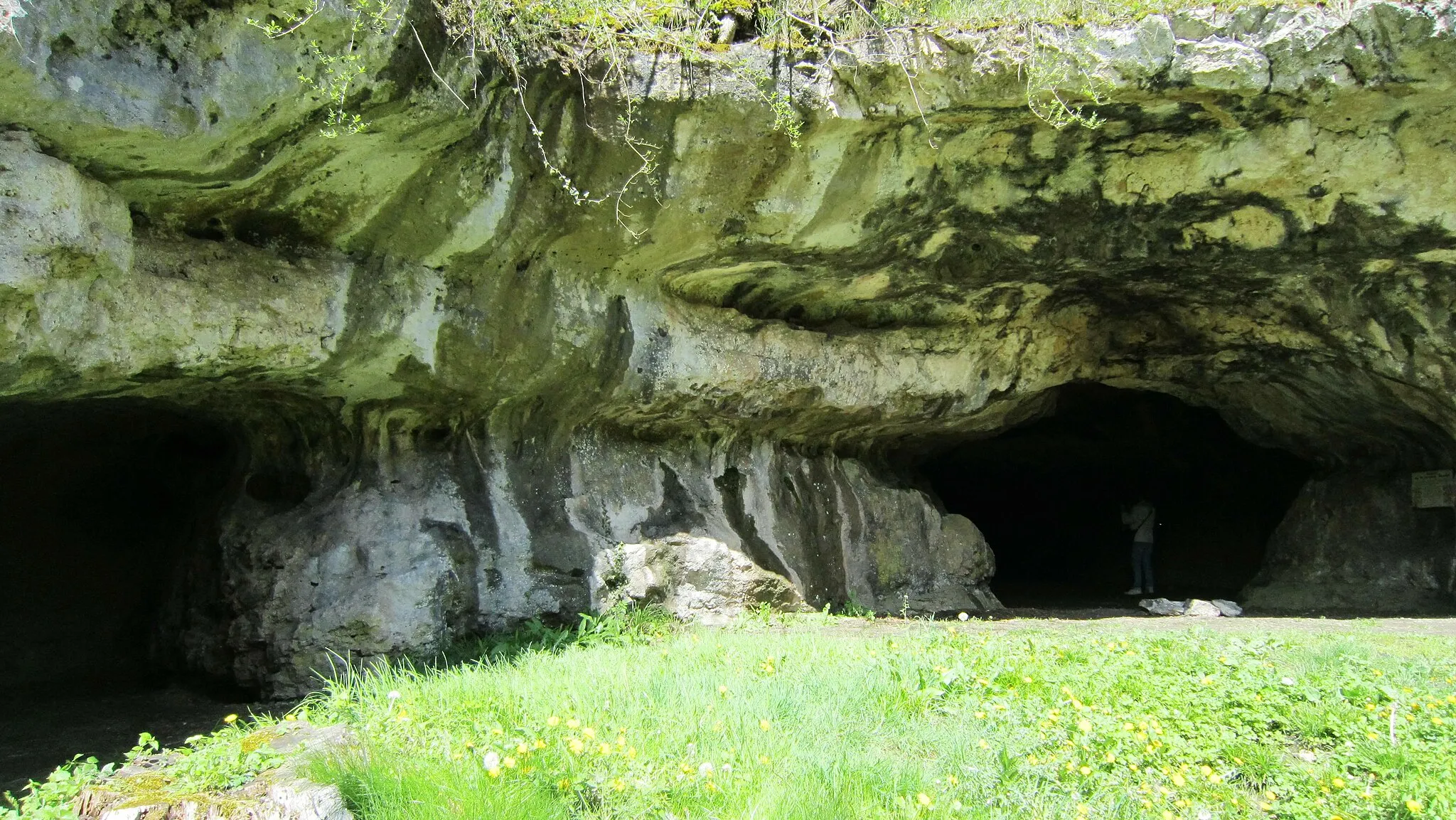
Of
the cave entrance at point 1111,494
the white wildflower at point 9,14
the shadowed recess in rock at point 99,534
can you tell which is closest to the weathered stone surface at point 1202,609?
the cave entrance at point 1111,494

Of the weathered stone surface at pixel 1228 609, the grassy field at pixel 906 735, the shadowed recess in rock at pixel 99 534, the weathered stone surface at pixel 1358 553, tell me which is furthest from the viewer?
the weathered stone surface at pixel 1358 553

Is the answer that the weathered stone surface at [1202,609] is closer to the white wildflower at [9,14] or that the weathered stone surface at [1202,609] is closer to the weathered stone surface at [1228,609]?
the weathered stone surface at [1228,609]

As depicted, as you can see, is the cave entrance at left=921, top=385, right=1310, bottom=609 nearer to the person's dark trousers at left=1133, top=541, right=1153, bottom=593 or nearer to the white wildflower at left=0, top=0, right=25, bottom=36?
the person's dark trousers at left=1133, top=541, right=1153, bottom=593

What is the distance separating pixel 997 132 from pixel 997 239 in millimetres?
1063

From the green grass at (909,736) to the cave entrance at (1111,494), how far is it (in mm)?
6751

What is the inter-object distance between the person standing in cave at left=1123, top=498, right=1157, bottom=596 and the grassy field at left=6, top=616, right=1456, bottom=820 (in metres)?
7.01

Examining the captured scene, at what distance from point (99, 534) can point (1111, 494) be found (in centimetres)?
1199

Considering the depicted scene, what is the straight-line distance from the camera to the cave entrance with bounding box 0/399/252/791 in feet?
22.3

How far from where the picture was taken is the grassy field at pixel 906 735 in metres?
3.26

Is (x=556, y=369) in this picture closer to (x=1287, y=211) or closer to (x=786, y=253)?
(x=786, y=253)

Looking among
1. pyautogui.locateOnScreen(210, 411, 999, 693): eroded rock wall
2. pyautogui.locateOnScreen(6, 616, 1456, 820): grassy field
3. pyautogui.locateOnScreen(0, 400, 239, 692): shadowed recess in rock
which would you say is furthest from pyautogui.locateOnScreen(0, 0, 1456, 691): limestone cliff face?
pyautogui.locateOnScreen(6, 616, 1456, 820): grassy field

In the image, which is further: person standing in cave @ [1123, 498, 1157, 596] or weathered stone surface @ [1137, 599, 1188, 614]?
person standing in cave @ [1123, 498, 1157, 596]

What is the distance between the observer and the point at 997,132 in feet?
20.7

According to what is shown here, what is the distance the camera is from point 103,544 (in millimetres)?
8219
